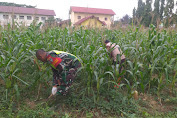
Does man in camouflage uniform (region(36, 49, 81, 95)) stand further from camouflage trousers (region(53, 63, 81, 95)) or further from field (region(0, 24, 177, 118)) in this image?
field (region(0, 24, 177, 118))

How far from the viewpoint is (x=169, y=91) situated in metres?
3.18

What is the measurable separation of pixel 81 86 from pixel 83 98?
0.44m

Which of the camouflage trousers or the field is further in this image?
the camouflage trousers

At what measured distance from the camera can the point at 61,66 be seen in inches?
99.4

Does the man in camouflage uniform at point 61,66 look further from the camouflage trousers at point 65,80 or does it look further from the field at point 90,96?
the field at point 90,96

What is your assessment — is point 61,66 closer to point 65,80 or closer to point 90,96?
point 65,80

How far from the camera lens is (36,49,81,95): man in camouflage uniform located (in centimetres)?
252

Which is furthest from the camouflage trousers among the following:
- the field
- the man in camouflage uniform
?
the field

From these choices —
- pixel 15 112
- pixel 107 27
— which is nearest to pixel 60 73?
pixel 15 112

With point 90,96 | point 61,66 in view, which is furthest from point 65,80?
point 90,96

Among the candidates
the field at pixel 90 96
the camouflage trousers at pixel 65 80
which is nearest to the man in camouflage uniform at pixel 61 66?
the camouflage trousers at pixel 65 80

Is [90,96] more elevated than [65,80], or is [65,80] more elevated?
[65,80]

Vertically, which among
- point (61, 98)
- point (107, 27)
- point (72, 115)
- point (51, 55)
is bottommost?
point (72, 115)

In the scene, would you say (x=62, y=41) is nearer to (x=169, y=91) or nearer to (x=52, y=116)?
(x=52, y=116)
